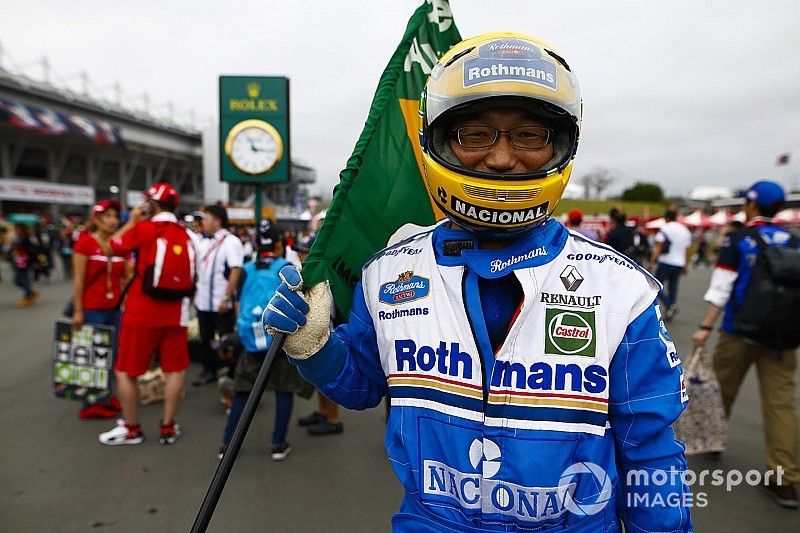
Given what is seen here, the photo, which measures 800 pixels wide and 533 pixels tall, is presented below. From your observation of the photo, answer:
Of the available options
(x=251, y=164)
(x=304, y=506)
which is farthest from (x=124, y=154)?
(x=304, y=506)

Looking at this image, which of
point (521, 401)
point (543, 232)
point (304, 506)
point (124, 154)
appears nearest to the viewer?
point (521, 401)

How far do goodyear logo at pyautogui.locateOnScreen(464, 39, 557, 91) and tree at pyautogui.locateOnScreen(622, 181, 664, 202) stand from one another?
68521mm

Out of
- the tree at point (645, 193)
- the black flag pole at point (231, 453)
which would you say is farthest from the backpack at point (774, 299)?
the tree at point (645, 193)

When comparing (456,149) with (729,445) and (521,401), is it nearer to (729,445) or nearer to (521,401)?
(521,401)

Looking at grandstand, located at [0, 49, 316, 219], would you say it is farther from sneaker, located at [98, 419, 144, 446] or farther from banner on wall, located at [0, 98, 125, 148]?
sneaker, located at [98, 419, 144, 446]

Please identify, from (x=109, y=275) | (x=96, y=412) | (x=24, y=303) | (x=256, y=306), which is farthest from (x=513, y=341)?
(x=24, y=303)

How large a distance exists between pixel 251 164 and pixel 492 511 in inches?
224

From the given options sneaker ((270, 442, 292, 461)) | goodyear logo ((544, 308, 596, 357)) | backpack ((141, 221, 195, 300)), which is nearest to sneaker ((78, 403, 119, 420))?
backpack ((141, 221, 195, 300))

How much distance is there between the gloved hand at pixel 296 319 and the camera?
4.37 feet

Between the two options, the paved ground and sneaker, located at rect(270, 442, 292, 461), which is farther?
sneaker, located at rect(270, 442, 292, 461)

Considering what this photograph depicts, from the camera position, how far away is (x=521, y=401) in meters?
1.19

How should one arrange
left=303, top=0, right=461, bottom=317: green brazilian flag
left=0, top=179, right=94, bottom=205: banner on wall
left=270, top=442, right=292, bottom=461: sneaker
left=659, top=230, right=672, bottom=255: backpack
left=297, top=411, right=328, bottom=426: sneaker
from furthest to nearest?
left=0, top=179, right=94, bottom=205: banner on wall, left=659, top=230, right=672, bottom=255: backpack, left=297, top=411, right=328, bottom=426: sneaker, left=270, top=442, right=292, bottom=461: sneaker, left=303, top=0, right=461, bottom=317: green brazilian flag

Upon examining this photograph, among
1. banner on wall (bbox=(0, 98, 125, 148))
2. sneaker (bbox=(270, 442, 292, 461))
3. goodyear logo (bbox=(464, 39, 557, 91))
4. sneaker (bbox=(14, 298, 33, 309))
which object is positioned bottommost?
sneaker (bbox=(270, 442, 292, 461))

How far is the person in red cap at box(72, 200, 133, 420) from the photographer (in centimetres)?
444
